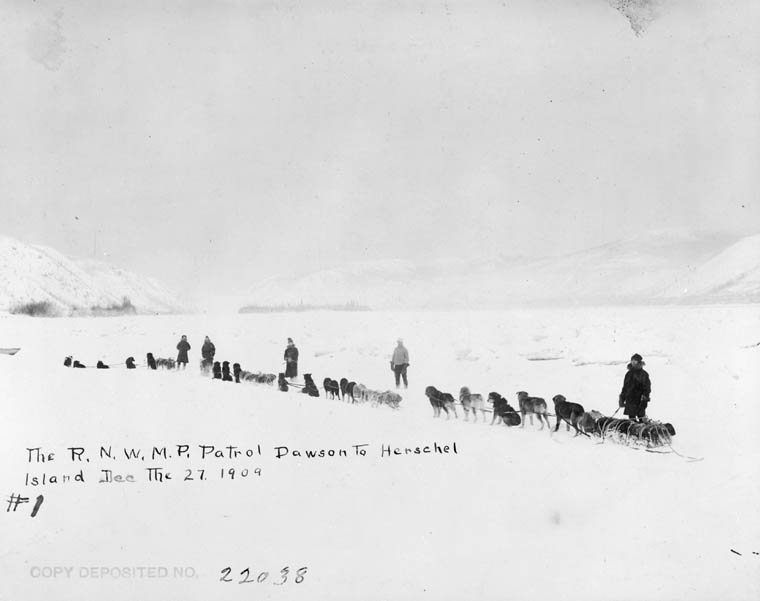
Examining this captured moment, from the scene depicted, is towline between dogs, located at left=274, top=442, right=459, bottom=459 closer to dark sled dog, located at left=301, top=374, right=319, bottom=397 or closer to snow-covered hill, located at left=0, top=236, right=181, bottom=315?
dark sled dog, located at left=301, top=374, right=319, bottom=397

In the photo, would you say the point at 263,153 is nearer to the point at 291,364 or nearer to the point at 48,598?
the point at 291,364

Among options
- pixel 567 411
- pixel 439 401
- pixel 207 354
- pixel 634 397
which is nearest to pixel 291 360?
pixel 207 354

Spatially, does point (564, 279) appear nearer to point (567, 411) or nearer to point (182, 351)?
point (567, 411)

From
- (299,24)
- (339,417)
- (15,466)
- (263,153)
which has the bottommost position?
(15,466)

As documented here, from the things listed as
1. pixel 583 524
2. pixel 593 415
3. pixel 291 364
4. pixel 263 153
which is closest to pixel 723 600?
pixel 583 524

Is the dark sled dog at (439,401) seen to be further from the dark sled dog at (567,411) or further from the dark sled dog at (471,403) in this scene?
the dark sled dog at (567,411)

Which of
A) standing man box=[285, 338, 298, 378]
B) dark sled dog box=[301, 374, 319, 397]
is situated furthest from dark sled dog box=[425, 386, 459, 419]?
standing man box=[285, 338, 298, 378]
